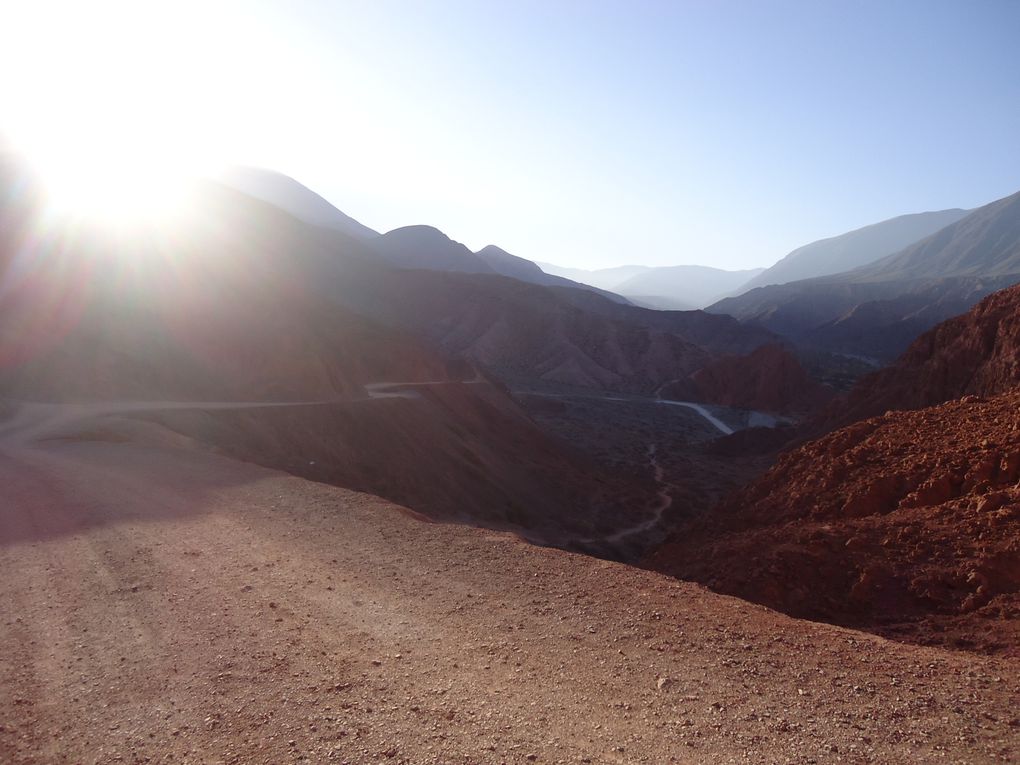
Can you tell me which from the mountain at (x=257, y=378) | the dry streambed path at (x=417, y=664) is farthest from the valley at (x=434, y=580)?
the mountain at (x=257, y=378)

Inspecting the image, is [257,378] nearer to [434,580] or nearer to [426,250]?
[434,580]

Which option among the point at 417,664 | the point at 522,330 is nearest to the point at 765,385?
the point at 522,330

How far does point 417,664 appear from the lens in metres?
6.89

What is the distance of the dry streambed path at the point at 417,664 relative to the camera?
5.50 metres

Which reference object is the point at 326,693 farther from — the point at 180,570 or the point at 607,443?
the point at 607,443

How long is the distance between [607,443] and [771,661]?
44.4m

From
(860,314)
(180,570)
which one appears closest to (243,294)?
(180,570)

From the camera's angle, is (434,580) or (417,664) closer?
(417,664)

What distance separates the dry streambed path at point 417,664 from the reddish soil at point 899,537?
195 centimetres

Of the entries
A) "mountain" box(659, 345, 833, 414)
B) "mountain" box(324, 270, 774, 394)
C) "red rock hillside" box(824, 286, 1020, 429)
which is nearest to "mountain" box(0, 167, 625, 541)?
"red rock hillside" box(824, 286, 1020, 429)

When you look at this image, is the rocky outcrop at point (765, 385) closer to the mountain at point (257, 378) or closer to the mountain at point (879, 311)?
the mountain at point (257, 378)

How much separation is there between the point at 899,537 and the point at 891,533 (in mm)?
243

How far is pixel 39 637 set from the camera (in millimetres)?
7090

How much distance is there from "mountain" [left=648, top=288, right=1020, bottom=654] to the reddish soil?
2cm
